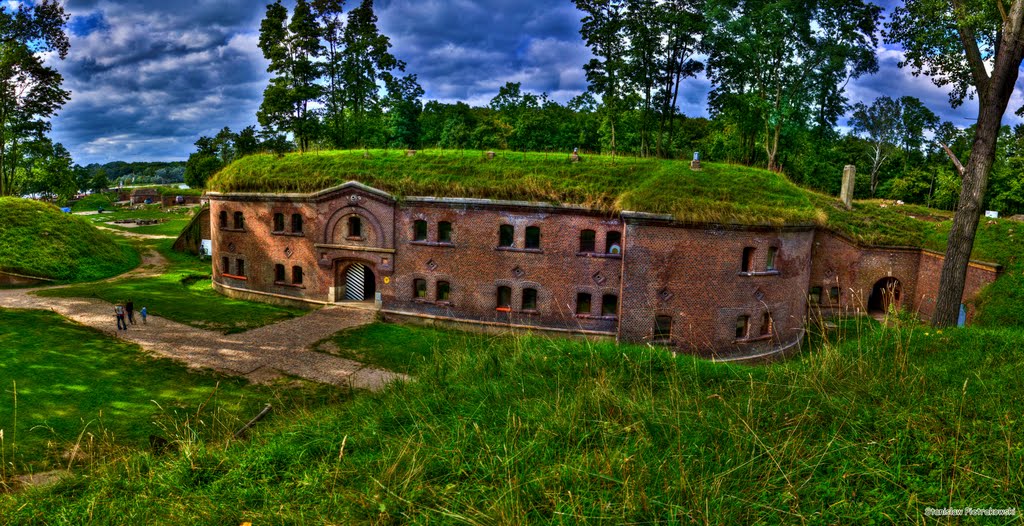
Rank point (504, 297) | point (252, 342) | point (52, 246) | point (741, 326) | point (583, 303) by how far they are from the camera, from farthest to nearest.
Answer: point (52, 246) → point (504, 297) → point (583, 303) → point (741, 326) → point (252, 342)

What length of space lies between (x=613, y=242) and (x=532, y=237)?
3601 mm

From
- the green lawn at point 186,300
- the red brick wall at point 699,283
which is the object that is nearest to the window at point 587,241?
the red brick wall at point 699,283

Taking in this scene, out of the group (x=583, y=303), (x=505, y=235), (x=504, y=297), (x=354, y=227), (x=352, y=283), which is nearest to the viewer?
(x=583, y=303)

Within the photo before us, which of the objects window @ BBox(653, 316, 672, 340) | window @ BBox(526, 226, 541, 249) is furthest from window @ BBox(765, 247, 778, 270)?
window @ BBox(526, 226, 541, 249)

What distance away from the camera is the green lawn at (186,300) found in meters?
23.2

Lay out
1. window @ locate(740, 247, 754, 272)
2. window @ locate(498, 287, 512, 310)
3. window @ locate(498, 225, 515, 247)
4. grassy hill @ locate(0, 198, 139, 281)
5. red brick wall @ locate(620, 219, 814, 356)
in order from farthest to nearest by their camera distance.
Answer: grassy hill @ locate(0, 198, 139, 281) → window @ locate(498, 287, 512, 310) → window @ locate(498, 225, 515, 247) → window @ locate(740, 247, 754, 272) → red brick wall @ locate(620, 219, 814, 356)

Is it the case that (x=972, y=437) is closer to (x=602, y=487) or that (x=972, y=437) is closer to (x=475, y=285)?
(x=602, y=487)

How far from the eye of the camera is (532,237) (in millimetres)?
22562

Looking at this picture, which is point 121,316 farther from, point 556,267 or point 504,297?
point 556,267

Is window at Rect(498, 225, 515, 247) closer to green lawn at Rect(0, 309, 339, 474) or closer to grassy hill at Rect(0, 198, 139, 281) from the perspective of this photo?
green lawn at Rect(0, 309, 339, 474)

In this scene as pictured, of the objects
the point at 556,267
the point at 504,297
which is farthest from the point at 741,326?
the point at 504,297

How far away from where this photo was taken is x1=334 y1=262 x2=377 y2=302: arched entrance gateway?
86.1 feet

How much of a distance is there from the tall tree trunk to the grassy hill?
1647 inches

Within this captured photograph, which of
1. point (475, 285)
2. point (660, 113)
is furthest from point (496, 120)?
point (475, 285)
